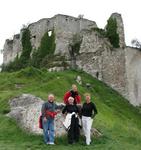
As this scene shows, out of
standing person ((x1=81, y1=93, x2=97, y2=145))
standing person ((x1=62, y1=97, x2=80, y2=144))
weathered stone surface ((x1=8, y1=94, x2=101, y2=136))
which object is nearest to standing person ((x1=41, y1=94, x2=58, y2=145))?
standing person ((x1=62, y1=97, x2=80, y2=144))

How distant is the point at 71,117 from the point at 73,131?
0.63 m

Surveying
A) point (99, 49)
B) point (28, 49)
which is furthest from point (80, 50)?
point (28, 49)

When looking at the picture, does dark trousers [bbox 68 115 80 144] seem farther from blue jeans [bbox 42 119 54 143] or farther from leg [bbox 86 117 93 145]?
blue jeans [bbox 42 119 54 143]

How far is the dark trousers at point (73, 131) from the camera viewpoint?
64.5ft

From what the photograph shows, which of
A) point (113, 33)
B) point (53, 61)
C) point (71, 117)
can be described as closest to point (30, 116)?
point (71, 117)

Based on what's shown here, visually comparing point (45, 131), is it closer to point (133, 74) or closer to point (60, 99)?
point (60, 99)

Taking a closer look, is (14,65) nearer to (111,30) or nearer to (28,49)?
(28,49)

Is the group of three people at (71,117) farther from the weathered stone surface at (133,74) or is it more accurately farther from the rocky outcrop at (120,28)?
the rocky outcrop at (120,28)

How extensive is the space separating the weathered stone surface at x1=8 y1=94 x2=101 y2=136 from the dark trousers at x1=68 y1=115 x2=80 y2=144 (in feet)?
3.60

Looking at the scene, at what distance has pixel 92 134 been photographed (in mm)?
21188

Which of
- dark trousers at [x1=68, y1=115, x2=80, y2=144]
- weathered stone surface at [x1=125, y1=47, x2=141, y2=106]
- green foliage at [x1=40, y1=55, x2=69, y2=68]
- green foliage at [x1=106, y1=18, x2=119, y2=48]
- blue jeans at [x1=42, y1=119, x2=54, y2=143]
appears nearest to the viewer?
blue jeans at [x1=42, y1=119, x2=54, y2=143]

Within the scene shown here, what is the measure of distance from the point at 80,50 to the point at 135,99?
7.77 metres

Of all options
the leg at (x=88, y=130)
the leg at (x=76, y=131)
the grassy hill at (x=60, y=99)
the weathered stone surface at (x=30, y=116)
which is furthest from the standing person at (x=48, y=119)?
the leg at (x=88, y=130)

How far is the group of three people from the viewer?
19609 millimetres
